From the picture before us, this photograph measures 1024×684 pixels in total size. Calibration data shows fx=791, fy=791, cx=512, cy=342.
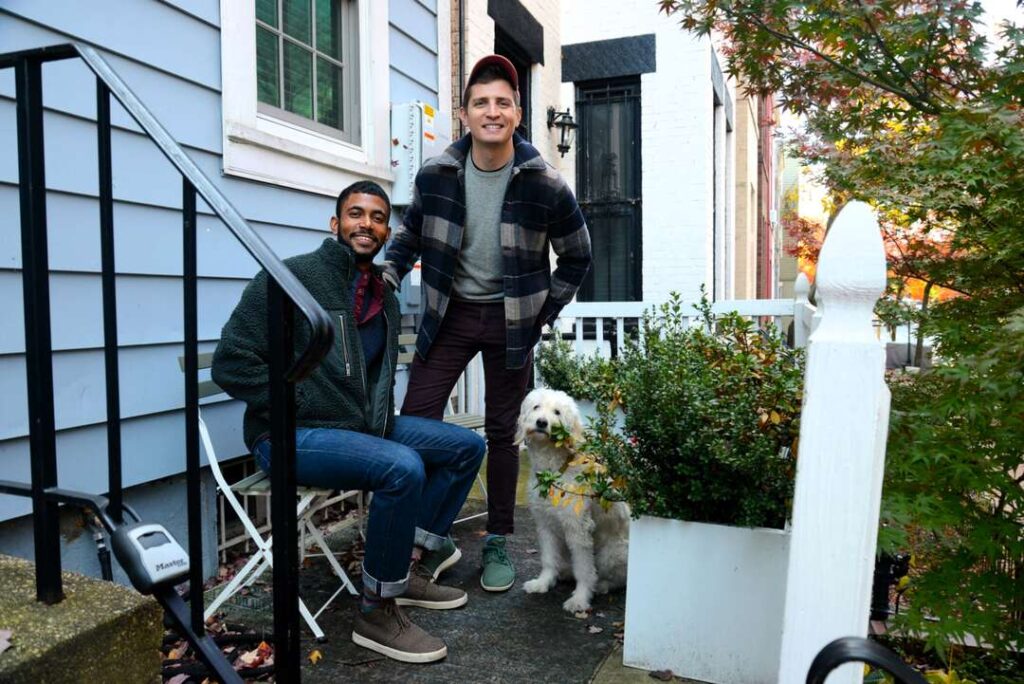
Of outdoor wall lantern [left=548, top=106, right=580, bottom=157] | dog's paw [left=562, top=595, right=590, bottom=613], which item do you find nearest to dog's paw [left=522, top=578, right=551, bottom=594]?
dog's paw [left=562, top=595, right=590, bottom=613]

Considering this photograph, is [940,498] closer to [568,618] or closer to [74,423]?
[568,618]

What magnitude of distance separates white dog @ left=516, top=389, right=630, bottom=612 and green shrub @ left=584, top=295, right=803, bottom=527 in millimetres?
435

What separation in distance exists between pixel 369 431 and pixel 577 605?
0.99m

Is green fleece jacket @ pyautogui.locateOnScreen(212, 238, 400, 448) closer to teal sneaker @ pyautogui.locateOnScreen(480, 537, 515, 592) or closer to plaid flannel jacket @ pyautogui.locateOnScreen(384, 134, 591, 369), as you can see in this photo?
plaid flannel jacket @ pyautogui.locateOnScreen(384, 134, 591, 369)

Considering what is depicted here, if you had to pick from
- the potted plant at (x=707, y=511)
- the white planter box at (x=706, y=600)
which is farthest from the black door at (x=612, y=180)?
the white planter box at (x=706, y=600)

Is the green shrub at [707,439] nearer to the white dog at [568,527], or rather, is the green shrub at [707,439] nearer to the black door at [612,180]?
the white dog at [568,527]

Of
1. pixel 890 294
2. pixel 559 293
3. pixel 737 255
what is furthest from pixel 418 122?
pixel 737 255

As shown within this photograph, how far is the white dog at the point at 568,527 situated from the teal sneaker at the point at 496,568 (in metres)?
0.08

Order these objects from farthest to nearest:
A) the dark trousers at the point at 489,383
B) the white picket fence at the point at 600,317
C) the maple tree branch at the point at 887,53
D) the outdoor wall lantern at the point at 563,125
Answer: the outdoor wall lantern at the point at 563,125 < the white picket fence at the point at 600,317 < the dark trousers at the point at 489,383 < the maple tree branch at the point at 887,53

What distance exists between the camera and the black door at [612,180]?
895 cm

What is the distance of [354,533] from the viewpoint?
149 inches

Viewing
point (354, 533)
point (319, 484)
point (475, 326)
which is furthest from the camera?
point (354, 533)

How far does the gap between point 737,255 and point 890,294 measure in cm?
1075

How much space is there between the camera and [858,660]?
109 centimetres
